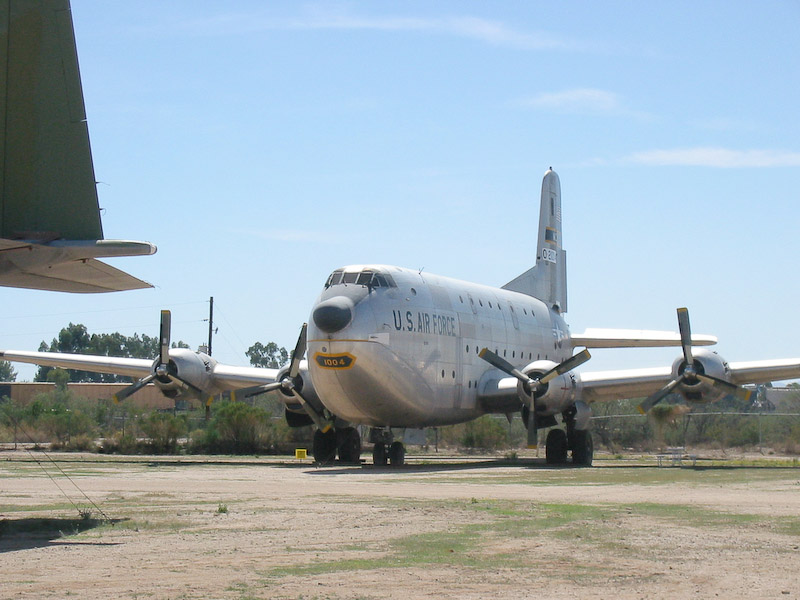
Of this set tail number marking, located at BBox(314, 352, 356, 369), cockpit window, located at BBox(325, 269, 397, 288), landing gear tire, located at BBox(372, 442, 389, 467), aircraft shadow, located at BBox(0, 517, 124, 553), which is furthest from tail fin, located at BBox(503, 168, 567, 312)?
aircraft shadow, located at BBox(0, 517, 124, 553)

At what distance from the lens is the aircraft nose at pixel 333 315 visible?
22156 millimetres

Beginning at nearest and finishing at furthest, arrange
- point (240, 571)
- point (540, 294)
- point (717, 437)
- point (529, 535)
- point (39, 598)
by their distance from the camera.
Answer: point (39, 598)
point (240, 571)
point (529, 535)
point (540, 294)
point (717, 437)

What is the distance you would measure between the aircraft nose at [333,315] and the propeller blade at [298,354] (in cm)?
337

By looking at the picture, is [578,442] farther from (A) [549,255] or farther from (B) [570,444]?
(A) [549,255]

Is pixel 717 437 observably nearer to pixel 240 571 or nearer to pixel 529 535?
pixel 529 535

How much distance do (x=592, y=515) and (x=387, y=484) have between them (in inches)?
243

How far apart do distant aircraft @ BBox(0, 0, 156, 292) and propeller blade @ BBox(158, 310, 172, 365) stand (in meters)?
17.5

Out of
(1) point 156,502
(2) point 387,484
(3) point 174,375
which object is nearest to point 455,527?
(1) point 156,502

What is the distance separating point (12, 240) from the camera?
360 inches

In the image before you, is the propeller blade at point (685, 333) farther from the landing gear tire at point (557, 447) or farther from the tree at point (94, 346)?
the tree at point (94, 346)

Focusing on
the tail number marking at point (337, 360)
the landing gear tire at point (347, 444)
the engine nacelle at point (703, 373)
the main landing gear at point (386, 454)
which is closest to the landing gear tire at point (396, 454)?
the main landing gear at point (386, 454)

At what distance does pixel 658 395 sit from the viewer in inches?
1009

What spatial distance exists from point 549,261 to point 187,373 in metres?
→ 14.1

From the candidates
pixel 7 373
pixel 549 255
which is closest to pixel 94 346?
pixel 7 373
